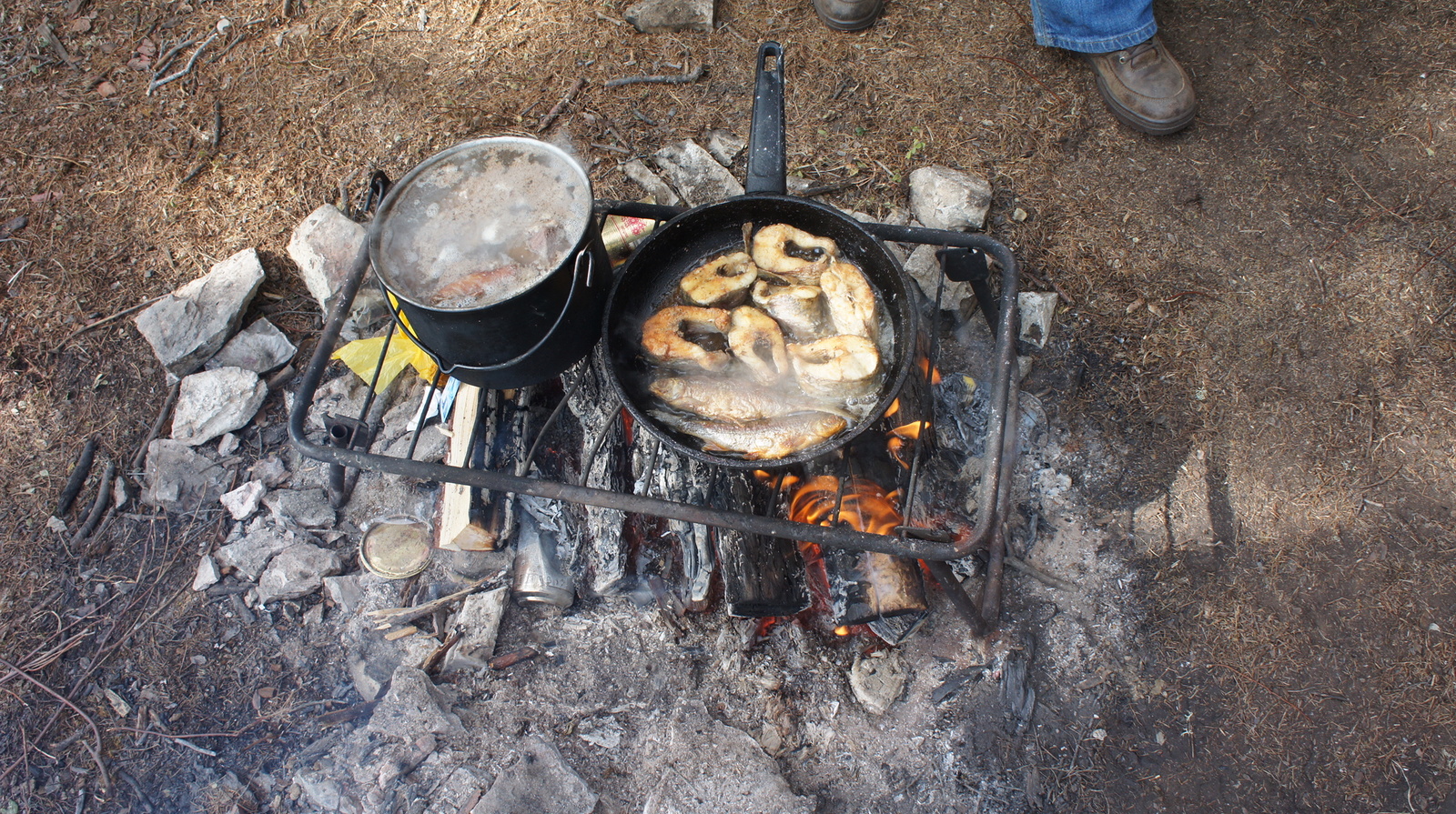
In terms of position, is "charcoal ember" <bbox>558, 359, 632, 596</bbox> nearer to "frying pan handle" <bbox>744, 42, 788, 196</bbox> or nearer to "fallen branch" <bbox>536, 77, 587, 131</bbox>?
"frying pan handle" <bbox>744, 42, 788, 196</bbox>

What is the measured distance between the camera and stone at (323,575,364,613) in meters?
3.25

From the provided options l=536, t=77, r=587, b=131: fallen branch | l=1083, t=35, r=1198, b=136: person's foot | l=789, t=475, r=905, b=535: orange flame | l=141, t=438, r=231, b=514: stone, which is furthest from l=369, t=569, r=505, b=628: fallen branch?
l=1083, t=35, r=1198, b=136: person's foot

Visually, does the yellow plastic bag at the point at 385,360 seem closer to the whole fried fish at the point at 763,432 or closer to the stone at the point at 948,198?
Result: the whole fried fish at the point at 763,432

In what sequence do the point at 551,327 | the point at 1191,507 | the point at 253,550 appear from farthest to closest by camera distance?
the point at 253,550, the point at 1191,507, the point at 551,327

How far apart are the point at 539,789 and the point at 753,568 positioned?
1215mm

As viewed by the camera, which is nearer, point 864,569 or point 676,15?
point 864,569

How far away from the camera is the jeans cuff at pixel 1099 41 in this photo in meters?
4.17

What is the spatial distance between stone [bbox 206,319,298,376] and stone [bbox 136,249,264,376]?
0.06 meters

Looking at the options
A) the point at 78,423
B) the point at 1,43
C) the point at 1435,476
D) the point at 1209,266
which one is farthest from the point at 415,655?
the point at 1,43

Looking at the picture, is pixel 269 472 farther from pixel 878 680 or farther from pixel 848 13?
pixel 848 13

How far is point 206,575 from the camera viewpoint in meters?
3.34

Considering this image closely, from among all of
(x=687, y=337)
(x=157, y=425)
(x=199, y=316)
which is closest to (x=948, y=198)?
(x=687, y=337)

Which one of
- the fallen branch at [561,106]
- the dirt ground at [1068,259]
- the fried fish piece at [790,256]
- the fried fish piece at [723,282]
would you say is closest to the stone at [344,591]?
the dirt ground at [1068,259]

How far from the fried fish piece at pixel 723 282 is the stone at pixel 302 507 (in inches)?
86.5
